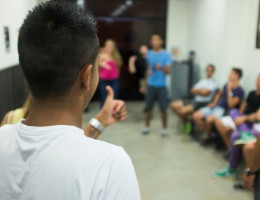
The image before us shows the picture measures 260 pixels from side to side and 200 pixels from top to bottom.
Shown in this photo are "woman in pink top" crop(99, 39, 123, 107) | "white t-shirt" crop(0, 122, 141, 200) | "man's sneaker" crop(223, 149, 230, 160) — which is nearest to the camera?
"white t-shirt" crop(0, 122, 141, 200)

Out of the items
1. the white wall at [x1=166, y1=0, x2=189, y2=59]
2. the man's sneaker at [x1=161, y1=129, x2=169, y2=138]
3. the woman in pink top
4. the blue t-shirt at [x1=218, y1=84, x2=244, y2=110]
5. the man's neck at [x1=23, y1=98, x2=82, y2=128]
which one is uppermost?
the white wall at [x1=166, y1=0, x2=189, y2=59]

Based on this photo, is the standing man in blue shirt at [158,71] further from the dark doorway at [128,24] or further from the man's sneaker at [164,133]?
the dark doorway at [128,24]

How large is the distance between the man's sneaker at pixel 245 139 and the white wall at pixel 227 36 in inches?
37.5

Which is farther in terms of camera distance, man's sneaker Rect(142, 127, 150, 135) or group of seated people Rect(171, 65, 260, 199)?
man's sneaker Rect(142, 127, 150, 135)

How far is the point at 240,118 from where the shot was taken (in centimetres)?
335

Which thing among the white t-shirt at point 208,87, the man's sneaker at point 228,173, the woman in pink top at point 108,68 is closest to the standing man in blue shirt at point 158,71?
the white t-shirt at point 208,87

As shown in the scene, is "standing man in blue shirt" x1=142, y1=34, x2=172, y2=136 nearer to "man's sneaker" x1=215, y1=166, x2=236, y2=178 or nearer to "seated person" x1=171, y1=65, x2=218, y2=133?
"seated person" x1=171, y1=65, x2=218, y2=133

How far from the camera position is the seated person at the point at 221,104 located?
3.74 metres

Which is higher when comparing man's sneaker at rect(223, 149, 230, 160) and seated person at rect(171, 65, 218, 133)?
seated person at rect(171, 65, 218, 133)

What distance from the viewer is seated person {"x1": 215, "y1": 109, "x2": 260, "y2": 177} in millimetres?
3158

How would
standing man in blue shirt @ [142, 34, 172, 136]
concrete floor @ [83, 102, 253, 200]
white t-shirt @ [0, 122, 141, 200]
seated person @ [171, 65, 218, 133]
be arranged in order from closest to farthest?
white t-shirt @ [0, 122, 141, 200], concrete floor @ [83, 102, 253, 200], standing man in blue shirt @ [142, 34, 172, 136], seated person @ [171, 65, 218, 133]

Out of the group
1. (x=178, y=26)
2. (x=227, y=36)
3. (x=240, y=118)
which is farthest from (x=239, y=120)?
(x=178, y=26)

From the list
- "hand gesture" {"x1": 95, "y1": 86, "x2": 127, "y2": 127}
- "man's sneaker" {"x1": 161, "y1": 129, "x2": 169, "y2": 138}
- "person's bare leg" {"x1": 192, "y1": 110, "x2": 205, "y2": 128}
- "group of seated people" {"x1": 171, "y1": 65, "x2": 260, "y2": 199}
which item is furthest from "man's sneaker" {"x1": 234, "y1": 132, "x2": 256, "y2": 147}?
"hand gesture" {"x1": 95, "y1": 86, "x2": 127, "y2": 127}

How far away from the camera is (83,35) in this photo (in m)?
0.65
